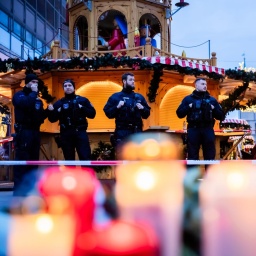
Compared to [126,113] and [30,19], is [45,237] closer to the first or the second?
[126,113]

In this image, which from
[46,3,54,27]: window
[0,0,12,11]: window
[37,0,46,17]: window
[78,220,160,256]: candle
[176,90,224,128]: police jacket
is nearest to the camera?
[78,220,160,256]: candle

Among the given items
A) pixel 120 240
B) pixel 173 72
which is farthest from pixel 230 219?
pixel 173 72

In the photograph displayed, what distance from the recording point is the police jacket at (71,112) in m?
7.23

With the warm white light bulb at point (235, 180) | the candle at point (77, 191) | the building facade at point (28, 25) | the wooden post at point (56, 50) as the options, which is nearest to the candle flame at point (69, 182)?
the candle at point (77, 191)

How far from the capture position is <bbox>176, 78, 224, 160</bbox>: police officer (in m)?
Result: 7.28

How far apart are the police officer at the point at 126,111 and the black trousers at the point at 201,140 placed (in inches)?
32.9

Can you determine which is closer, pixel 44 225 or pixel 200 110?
pixel 44 225

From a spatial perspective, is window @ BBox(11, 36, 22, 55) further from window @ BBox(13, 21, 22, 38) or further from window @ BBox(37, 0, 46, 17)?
window @ BBox(37, 0, 46, 17)

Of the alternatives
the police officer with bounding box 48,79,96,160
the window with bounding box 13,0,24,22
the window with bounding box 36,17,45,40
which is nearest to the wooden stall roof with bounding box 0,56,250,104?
the police officer with bounding box 48,79,96,160

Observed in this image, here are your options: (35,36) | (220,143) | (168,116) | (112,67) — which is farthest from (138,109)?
(35,36)

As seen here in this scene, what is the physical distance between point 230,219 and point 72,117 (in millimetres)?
5283

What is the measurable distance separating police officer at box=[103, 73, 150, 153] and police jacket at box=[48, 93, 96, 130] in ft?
1.16

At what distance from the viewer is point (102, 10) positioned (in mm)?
15641

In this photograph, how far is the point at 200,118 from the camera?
725 centimetres
